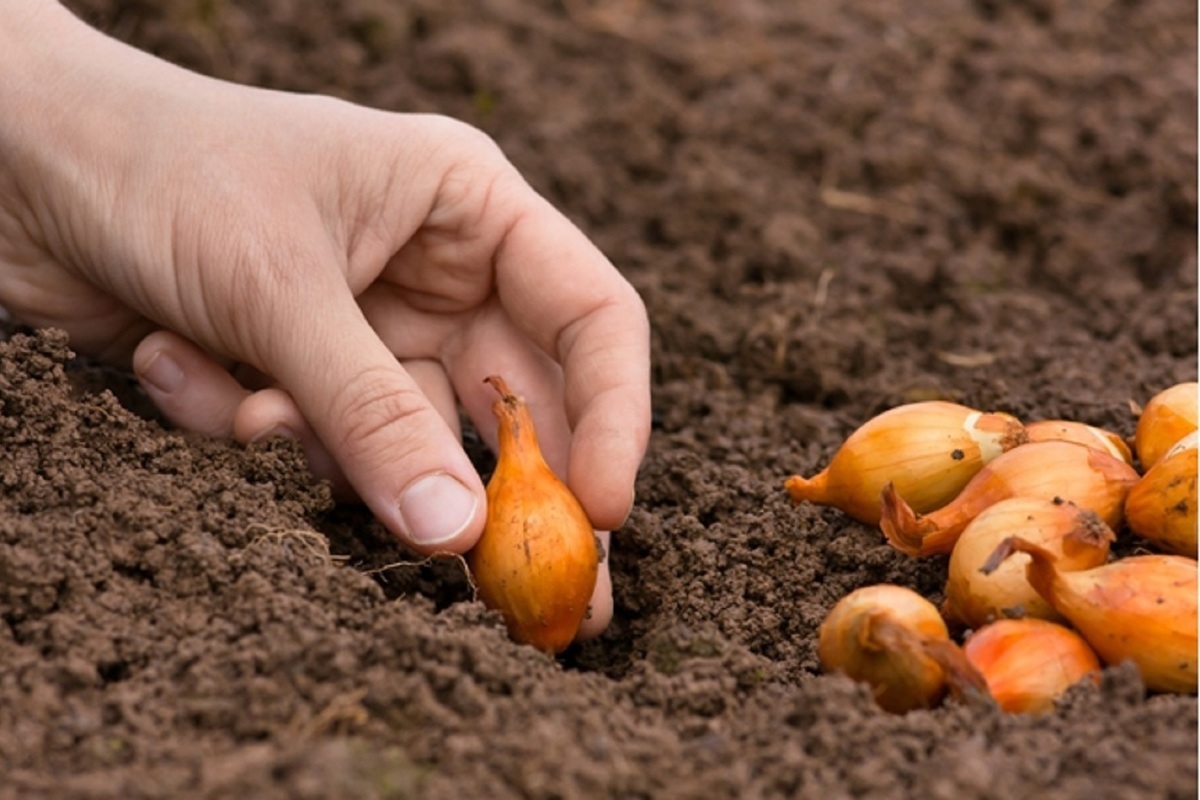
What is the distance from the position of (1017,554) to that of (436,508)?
2.54 ft

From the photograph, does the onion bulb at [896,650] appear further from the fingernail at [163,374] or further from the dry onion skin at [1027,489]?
the fingernail at [163,374]

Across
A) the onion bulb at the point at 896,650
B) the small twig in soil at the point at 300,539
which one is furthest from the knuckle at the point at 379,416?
the onion bulb at the point at 896,650

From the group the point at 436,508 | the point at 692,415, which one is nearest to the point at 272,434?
the point at 436,508

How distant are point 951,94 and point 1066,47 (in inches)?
18.9

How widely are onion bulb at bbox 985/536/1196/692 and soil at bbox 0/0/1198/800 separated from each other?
0.05m

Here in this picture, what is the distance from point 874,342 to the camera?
3133 millimetres

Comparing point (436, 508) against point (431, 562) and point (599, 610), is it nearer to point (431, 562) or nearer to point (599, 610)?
point (431, 562)

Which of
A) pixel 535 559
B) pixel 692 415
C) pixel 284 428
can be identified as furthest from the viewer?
pixel 692 415

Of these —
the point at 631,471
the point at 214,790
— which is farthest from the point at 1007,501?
the point at 214,790

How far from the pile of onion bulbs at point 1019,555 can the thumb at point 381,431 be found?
1.78ft

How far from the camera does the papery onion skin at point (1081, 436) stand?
216cm

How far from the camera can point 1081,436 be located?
217cm

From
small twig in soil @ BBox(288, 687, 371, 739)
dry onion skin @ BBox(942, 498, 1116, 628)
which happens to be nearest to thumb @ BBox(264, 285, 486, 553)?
small twig in soil @ BBox(288, 687, 371, 739)

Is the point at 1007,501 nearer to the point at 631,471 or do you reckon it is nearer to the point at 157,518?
the point at 631,471
